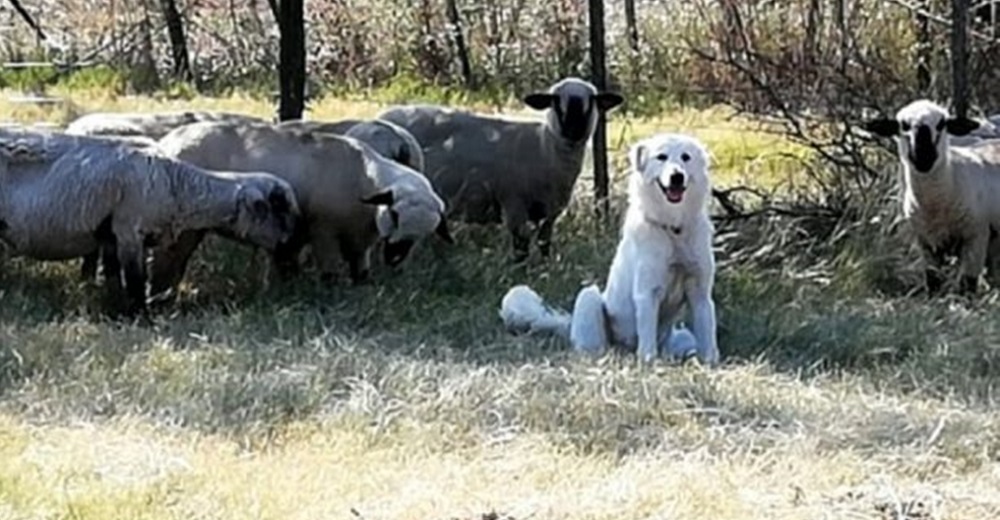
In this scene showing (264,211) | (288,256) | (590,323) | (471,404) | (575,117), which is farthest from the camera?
(575,117)

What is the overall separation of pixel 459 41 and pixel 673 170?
12102 mm

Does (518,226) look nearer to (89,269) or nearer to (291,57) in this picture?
(291,57)

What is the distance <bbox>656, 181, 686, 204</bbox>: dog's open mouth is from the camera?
25.7 feet

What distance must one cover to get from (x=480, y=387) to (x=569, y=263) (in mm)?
2965

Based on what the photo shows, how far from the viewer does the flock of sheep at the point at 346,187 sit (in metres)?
8.94

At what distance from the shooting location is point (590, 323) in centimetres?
825

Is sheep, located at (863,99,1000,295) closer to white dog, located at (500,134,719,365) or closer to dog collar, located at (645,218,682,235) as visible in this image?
white dog, located at (500,134,719,365)

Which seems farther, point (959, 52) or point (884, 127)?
point (959, 52)

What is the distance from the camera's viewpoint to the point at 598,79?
1144cm

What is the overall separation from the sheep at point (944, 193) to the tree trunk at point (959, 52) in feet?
2.71

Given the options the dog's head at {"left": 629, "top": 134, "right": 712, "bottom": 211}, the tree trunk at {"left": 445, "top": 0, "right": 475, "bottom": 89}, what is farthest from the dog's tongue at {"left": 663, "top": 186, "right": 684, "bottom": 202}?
the tree trunk at {"left": 445, "top": 0, "right": 475, "bottom": 89}

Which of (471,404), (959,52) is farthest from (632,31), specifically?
(471,404)

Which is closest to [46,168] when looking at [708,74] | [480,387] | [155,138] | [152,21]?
[155,138]

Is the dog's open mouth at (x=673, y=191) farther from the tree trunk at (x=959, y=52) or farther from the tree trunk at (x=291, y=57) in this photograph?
the tree trunk at (x=291, y=57)
